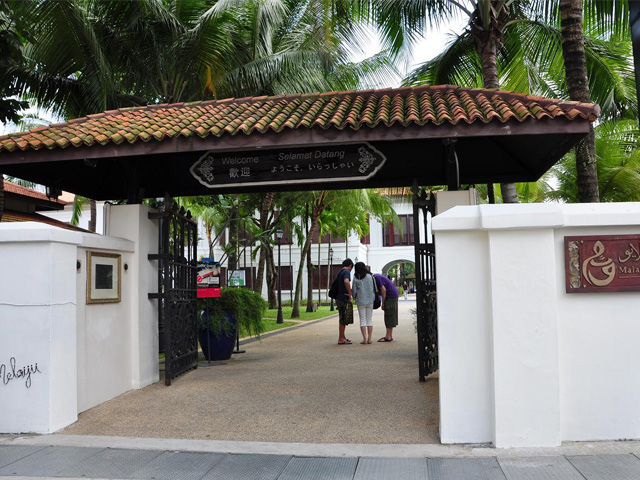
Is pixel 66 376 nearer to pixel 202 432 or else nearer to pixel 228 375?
pixel 202 432

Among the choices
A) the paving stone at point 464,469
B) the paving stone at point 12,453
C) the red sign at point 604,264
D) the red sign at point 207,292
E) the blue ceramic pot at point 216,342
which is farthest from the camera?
the blue ceramic pot at point 216,342

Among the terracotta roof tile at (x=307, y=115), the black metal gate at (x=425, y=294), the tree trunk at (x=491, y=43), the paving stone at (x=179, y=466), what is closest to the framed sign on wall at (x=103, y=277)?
the terracotta roof tile at (x=307, y=115)

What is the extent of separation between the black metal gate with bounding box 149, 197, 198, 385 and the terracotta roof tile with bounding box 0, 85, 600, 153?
136 centimetres

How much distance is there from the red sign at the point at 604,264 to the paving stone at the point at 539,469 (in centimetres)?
154

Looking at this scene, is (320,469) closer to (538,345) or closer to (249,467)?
(249,467)

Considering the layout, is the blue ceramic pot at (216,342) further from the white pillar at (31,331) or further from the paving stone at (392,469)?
the paving stone at (392,469)

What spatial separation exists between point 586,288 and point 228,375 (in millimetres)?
6064

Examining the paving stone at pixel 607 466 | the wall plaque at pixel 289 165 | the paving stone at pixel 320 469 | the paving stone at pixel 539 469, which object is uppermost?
the wall plaque at pixel 289 165

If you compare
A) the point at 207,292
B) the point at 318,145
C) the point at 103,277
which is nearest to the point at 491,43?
the point at 318,145

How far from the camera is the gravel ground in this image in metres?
6.44

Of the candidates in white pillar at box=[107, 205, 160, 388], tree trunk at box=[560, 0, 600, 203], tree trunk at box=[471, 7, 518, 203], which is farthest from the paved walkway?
tree trunk at box=[471, 7, 518, 203]

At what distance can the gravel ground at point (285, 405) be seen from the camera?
21.1 ft

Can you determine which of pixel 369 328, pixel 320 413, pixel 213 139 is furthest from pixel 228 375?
pixel 369 328

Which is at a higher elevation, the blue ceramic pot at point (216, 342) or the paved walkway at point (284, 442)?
the blue ceramic pot at point (216, 342)
